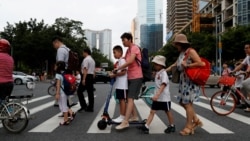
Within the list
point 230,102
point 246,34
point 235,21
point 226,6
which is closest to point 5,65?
point 230,102

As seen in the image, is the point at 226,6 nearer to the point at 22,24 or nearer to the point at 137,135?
the point at 22,24

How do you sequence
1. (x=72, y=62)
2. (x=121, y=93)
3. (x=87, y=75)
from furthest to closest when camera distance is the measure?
1. (x=87, y=75)
2. (x=72, y=62)
3. (x=121, y=93)

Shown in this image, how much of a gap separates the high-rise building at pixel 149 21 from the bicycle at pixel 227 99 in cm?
11508

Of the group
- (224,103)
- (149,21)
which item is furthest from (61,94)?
(149,21)

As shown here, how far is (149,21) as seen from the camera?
132125 mm

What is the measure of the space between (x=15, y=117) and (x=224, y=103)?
5.21 meters

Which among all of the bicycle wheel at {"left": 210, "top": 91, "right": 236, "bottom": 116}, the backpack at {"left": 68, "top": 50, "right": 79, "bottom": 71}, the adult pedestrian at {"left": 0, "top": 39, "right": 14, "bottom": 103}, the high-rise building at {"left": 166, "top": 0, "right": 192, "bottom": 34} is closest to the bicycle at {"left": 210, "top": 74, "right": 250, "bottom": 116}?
the bicycle wheel at {"left": 210, "top": 91, "right": 236, "bottom": 116}

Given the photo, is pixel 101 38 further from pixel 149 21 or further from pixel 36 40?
pixel 36 40

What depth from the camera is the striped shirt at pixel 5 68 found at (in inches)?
233

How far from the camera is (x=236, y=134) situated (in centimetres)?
601

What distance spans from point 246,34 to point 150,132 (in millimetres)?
40546

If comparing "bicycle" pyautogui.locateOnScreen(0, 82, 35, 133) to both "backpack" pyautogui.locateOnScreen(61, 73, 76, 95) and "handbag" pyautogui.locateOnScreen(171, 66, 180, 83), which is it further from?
"handbag" pyautogui.locateOnScreen(171, 66, 180, 83)

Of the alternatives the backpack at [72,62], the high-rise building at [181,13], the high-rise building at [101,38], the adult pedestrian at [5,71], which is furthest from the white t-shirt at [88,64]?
the high-rise building at [101,38]

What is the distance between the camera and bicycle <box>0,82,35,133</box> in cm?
604
